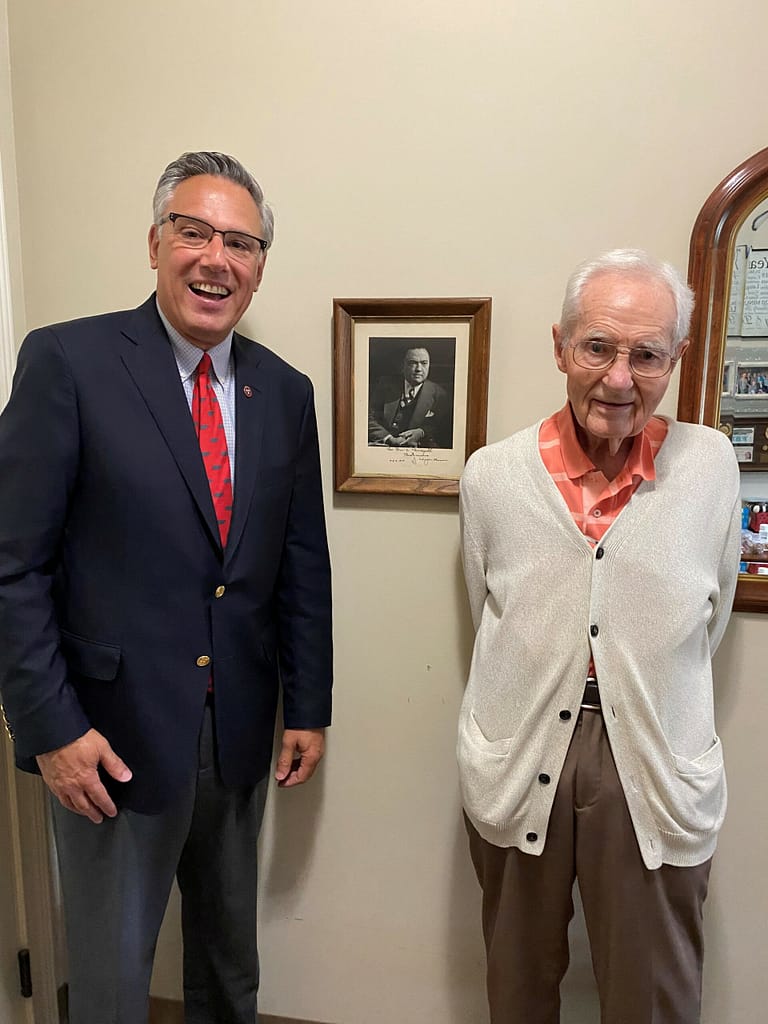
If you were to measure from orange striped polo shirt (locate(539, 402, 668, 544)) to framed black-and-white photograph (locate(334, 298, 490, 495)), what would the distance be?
0.77 ft

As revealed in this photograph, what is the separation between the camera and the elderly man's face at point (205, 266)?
1.12 m

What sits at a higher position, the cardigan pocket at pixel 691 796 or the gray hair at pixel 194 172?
the gray hair at pixel 194 172

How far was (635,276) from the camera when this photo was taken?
3.47 ft

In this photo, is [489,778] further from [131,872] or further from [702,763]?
[131,872]

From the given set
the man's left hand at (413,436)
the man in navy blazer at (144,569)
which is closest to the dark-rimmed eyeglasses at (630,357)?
the man's left hand at (413,436)

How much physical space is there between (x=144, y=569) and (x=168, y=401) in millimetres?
270

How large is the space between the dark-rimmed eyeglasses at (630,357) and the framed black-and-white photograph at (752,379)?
0.32 metres

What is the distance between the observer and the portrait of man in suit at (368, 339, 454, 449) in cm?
138

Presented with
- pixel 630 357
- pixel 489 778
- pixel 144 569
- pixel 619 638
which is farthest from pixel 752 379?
pixel 144 569

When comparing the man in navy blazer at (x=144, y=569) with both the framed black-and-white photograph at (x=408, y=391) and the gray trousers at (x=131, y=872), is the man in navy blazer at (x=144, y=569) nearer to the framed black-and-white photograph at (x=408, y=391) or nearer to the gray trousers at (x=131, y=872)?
the gray trousers at (x=131, y=872)

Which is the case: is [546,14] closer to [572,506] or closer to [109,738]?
[572,506]

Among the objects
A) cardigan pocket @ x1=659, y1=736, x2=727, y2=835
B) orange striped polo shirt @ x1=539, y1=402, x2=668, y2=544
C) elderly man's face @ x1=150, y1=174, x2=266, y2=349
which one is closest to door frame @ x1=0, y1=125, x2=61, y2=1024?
elderly man's face @ x1=150, y1=174, x2=266, y2=349

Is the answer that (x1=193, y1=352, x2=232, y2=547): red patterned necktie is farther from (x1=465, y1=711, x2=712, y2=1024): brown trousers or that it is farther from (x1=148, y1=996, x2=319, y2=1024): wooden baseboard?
(x1=148, y1=996, x2=319, y2=1024): wooden baseboard

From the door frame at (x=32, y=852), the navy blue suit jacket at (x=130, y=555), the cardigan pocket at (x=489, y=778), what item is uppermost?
the navy blue suit jacket at (x=130, y=555)
